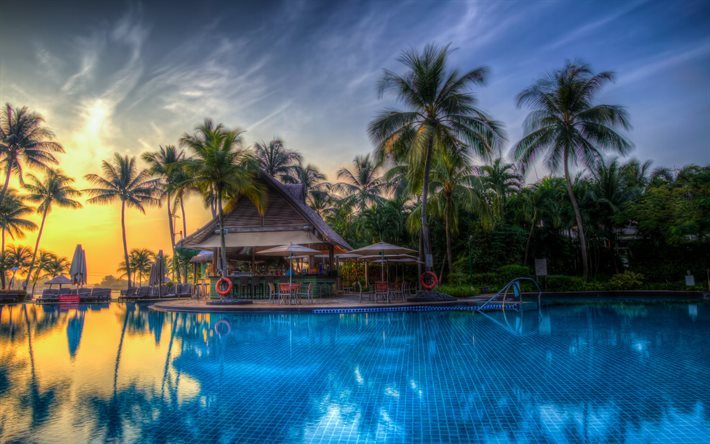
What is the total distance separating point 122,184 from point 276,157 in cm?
1185

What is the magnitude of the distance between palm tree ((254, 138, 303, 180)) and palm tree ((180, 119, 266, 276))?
13.7 m

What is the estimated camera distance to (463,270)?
20.8m

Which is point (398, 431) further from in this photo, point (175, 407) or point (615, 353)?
point (615, 353)

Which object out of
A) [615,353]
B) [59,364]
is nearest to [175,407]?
[59,364]

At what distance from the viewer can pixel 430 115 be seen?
1534cm

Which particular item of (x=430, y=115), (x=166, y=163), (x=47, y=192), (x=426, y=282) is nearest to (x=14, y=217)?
(x=47, y=192)

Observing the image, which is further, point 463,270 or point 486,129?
point 463,270

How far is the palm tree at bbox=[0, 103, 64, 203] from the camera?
84.6ft

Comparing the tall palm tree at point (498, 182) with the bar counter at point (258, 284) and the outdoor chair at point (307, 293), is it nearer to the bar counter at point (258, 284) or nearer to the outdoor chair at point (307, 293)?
the bar counter at point (258, 284)

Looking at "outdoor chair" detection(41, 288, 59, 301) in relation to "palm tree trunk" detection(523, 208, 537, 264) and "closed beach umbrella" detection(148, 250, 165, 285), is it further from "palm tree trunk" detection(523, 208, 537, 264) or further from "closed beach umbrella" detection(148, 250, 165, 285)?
"palm tree trunk" detection(523, 208, 537, 264)

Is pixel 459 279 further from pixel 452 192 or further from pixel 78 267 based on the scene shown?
pixel 78 267

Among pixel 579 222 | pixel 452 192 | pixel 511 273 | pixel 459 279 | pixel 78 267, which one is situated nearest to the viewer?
pixel 459 279

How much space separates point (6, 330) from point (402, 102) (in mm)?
15347

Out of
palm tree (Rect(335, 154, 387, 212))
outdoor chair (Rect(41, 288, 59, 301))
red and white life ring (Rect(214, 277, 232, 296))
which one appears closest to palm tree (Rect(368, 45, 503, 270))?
red and white life ring (Rect(214, 277, 232, 296))
